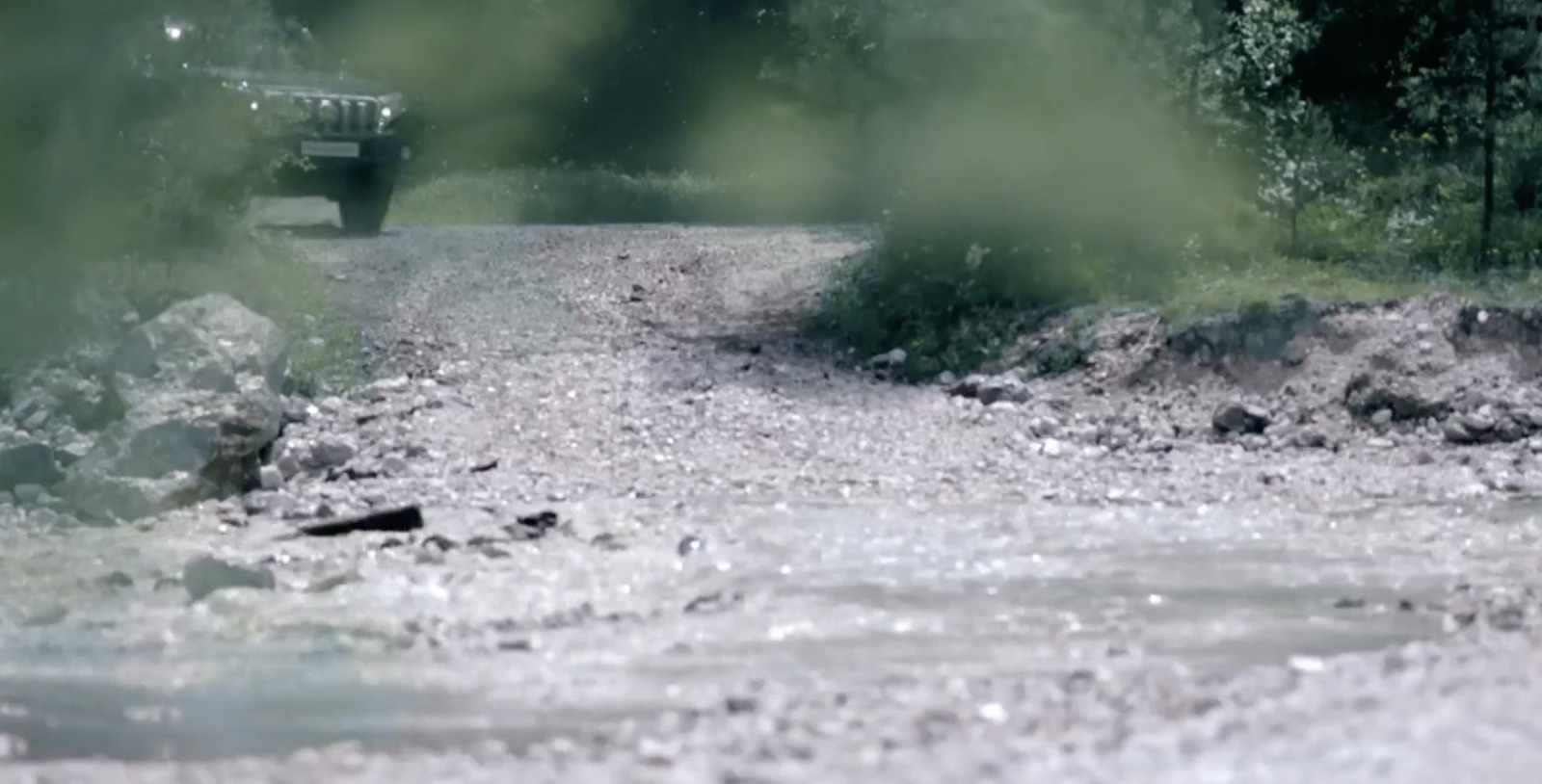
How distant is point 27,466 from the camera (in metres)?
10.2

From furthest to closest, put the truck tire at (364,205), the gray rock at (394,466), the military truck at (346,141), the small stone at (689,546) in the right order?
1. the truck tire at (364,205)
2. the military truck at (346,141)
3. the gray rock at (394,466)
4. the small stone at (689,546)

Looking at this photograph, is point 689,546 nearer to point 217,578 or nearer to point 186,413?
point 217,578

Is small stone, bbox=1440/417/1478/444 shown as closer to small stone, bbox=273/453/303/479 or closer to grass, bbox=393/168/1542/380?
grass, bbox=393/168/1542/380

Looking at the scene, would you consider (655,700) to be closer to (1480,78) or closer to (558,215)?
(1480,78)

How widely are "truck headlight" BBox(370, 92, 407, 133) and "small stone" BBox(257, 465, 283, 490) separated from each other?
6.84 m

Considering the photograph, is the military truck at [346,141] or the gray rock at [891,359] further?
the military truck at [346,141]

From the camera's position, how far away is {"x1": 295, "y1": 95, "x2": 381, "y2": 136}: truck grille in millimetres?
16594

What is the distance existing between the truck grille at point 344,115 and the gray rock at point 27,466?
21.7 feet

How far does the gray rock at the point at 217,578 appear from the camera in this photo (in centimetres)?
805

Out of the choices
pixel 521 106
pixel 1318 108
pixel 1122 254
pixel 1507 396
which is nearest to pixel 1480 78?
pixel 1318 108

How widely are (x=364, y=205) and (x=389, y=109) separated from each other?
0.83m

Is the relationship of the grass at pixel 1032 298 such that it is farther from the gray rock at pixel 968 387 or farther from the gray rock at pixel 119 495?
the gray rock at pixel 119 495

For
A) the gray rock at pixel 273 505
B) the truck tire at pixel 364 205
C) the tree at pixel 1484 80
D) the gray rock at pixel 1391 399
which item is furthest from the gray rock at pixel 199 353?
the tree at pixel 1484 80

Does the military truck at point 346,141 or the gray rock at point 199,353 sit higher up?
the military truck at point 346,141
